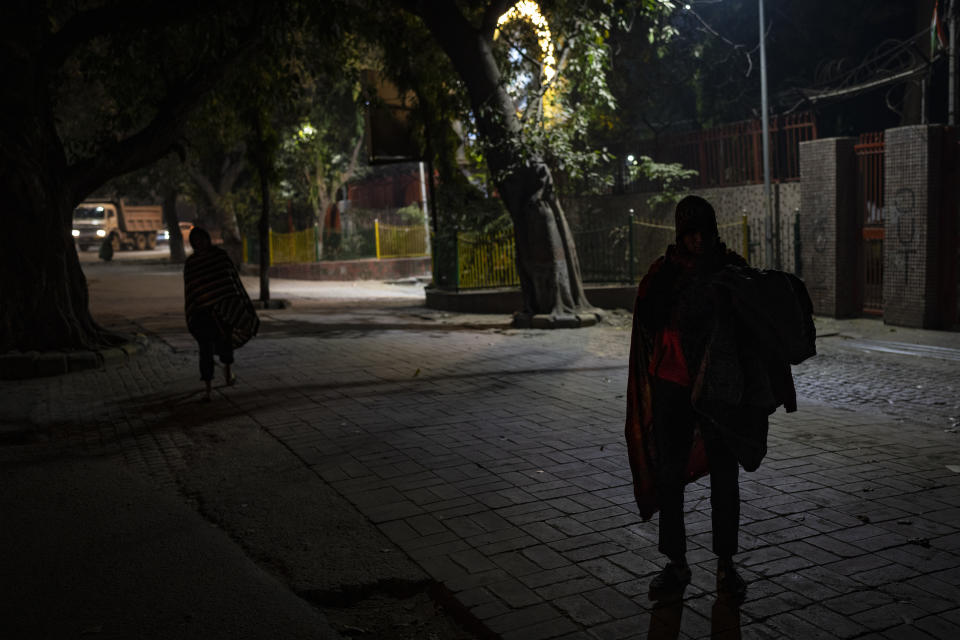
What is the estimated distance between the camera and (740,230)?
53.5 ft

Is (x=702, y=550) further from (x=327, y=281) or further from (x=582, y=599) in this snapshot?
(x=327, y=281)

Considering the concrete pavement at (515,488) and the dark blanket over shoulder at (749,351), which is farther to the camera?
the concrete pavement at (515,488)

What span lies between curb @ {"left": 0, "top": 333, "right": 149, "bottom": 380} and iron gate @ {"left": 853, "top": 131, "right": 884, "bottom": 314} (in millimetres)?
10972

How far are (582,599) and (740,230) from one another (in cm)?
1351

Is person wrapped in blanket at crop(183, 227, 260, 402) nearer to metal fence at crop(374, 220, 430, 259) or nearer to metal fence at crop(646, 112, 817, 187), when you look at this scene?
metal fence at crop(646, 112, 817, 187)

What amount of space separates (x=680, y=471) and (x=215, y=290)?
5.84 m

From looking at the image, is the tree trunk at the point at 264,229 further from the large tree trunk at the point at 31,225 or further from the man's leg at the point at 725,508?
the man's leg at the point at 725,508

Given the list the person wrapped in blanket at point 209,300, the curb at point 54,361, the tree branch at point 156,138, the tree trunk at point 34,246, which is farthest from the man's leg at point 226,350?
the tree branch at point 156,138

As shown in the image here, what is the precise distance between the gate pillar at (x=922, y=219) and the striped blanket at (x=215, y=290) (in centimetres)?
927

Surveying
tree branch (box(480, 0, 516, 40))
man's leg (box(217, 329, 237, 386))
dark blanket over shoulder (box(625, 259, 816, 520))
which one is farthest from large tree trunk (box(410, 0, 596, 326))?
dark blanket over shoulder (box(625, 259, 816, 520))

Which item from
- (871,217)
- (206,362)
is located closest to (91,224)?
(871,217)

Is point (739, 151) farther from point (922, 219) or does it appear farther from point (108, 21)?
point (108, 21)

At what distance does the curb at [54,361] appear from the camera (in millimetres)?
10133

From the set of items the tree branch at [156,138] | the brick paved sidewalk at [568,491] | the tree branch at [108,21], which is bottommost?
the brick paved sidewalk at [568,491]
